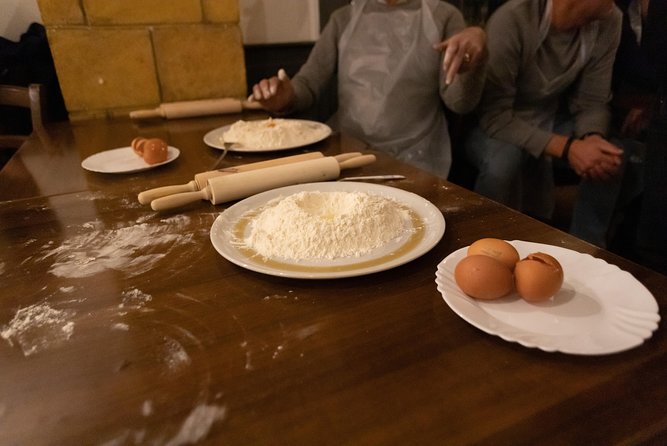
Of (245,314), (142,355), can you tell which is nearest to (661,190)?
(245,314)

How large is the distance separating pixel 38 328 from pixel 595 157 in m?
1.62

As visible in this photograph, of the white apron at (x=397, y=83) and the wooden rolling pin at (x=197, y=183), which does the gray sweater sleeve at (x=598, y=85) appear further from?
the wooden rolling pin at (x=197, y=183)

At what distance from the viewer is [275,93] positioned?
150cm

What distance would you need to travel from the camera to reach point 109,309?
53 cm

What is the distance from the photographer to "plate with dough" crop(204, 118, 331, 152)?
3.70 ft

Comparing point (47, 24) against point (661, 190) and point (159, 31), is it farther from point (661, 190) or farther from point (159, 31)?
point (661, 190)

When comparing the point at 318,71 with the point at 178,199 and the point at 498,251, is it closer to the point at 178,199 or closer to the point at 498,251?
the point at 178,199

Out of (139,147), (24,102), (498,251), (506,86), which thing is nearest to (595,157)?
(506,86)

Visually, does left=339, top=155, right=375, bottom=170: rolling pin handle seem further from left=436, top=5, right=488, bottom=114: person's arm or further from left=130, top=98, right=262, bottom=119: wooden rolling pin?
left=130, top=98, right=262, bottom=119: wooden rolling pin

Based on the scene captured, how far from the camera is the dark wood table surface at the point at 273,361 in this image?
36 cm

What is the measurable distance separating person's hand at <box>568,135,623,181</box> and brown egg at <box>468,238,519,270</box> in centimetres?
120

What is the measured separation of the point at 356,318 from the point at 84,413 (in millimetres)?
277

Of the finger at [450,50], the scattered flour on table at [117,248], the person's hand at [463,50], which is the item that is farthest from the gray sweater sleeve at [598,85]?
the scattered flour on table at [117,248]

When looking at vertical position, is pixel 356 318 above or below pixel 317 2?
below
